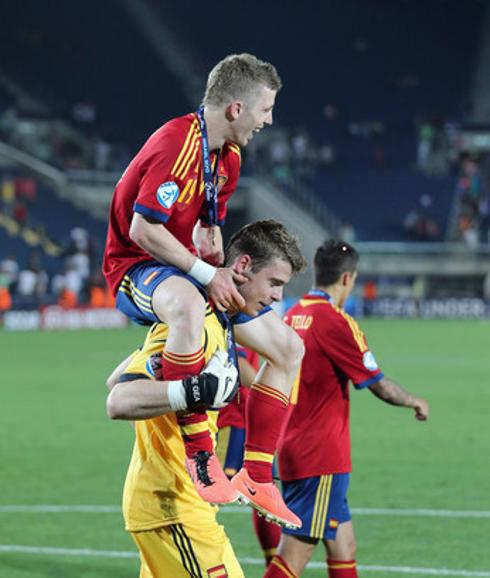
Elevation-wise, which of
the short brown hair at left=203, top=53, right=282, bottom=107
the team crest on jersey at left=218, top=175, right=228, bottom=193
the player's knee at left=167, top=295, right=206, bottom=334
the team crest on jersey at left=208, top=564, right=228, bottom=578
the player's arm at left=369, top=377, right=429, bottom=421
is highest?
the short brown hair at left=203, top=53, right=282, bottom=107

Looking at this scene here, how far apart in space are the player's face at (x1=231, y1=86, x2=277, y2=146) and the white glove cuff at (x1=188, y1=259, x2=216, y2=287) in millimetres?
590

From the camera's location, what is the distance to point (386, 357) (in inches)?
934

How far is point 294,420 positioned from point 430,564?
1726mm

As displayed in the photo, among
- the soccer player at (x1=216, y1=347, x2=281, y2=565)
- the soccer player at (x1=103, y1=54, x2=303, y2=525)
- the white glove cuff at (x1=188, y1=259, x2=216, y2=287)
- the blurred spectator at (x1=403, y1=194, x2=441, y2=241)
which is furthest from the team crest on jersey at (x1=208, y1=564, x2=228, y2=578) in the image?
the blurred spectator at (x1=403, y1=194, x2=441, y2=241)

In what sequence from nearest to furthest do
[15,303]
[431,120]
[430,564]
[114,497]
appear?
[430,564]
[114,497]
[15,303]
[431,120]

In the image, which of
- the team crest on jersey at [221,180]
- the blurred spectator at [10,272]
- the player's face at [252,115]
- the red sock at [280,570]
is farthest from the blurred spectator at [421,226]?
the player's face at [252,115]

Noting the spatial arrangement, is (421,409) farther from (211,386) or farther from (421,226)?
(421,226)

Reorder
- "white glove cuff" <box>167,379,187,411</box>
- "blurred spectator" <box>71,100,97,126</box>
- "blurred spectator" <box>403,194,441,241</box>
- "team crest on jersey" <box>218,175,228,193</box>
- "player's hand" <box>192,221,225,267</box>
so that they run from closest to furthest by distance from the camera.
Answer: "white glove cuff" <box>167,379,187,411</box>
"team crest on jersey" <box>218,175,228,193</box>
"player's hand" <box>192,221,225,267</box>
"blurred spectator" <box>403,194,441,241</box>
"blurred spectator" <box>71,100,97,126</box>

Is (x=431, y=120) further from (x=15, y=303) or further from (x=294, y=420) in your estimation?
(x=294, y=420)

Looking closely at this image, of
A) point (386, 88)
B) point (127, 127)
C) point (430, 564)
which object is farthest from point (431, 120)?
point (430, 564)

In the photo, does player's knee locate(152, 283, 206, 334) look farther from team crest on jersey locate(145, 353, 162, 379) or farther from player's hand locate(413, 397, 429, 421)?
player's hand locate(413, 397, 429, 421)

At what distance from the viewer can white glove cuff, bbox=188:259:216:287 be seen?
4.85 metres

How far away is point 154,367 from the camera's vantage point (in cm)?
466

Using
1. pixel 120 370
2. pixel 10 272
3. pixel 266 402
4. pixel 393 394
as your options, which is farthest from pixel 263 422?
pixel 10 272
